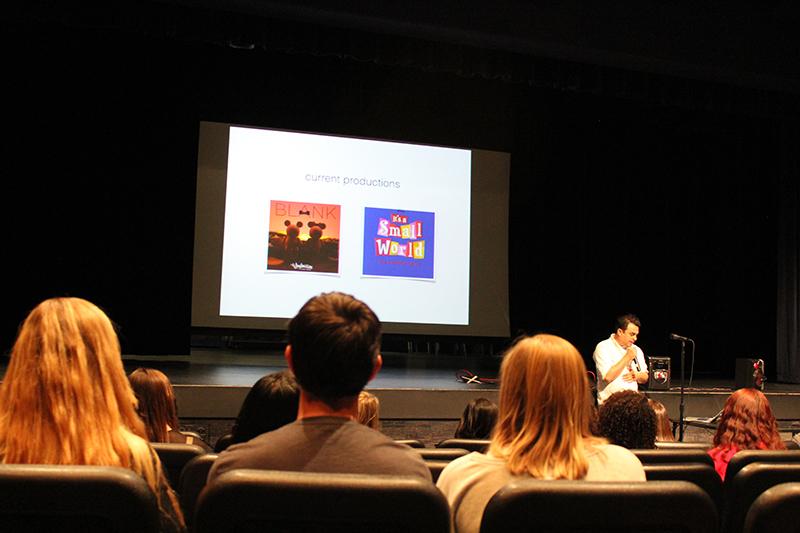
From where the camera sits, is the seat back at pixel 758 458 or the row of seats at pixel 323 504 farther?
the seat back at pixel 758 458

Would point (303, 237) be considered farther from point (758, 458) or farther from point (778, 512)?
point (778, 512)

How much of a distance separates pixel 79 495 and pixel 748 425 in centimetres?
246

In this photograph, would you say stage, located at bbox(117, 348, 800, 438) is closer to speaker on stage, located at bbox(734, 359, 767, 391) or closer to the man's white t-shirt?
speaker on stage, located at bbox(734, 359, 767, 391)

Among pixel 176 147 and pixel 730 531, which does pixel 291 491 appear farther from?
pixel 176 147

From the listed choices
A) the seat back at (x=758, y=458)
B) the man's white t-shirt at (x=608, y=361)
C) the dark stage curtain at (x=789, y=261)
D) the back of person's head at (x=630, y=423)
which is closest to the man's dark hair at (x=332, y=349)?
the seat back at (x=758, y=458)

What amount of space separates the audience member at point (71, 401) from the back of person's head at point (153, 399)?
1.38 meters

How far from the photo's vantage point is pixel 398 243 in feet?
24.0

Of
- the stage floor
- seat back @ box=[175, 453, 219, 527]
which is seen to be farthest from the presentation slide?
seat back @ box=[175, 453, 219, 527]

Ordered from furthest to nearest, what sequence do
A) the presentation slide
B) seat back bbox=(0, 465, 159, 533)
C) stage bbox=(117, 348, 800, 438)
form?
the presentation slide → stage bbox=(117, 348, 800, 438) → seat back bbox=(0, 465, 159, 533)

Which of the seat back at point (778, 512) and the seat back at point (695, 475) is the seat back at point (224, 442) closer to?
the seat back at point (695, 475)

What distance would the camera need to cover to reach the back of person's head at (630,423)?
2559 millimetres

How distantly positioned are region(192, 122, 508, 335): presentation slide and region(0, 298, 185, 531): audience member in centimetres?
554

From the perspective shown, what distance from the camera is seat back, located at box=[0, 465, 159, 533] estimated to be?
1103 millimetres

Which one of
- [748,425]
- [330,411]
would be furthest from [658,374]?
[330,411]
